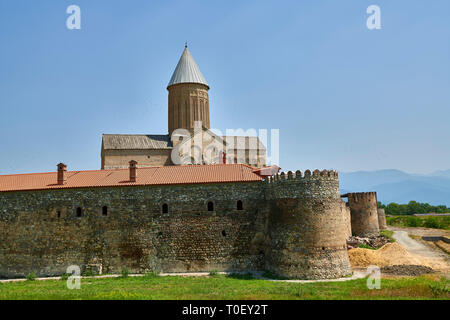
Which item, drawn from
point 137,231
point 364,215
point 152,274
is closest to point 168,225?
point 137,231

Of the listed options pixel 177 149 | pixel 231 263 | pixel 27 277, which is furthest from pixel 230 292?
pixel 177 149

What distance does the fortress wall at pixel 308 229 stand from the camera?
17.9m

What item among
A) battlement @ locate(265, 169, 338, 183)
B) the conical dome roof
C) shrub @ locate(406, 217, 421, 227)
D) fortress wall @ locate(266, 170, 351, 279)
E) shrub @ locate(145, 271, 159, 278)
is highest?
the conical dome roof

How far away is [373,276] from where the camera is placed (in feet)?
59.8

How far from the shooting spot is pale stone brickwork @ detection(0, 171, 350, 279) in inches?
730

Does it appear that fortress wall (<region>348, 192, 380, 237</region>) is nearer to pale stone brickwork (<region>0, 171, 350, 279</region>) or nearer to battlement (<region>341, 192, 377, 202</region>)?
battlement (<region>341, 192, 377, 202</region>)

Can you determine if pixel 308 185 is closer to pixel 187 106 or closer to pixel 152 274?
pixel 152 274

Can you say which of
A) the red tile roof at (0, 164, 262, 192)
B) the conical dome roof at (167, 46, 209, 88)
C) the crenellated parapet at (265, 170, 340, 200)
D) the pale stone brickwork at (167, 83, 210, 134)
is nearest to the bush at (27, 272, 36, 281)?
the red tile roof at (0, 164, 262, 192)

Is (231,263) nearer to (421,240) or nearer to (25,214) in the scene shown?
(25,214)

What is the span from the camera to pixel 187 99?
37.0 m

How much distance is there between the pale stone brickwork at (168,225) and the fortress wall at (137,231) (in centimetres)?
5

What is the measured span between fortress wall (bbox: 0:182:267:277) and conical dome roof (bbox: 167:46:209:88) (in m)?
19.3

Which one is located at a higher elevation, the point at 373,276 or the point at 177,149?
the point at 177,149
